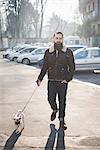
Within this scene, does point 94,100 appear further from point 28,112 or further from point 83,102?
point 28,112

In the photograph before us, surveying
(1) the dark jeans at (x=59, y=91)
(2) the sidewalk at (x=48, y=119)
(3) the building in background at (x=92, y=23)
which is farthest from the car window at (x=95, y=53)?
(3) the building in background at (x=92, y=23)

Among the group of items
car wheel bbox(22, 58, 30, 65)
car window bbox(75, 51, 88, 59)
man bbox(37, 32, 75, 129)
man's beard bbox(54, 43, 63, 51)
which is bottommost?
car wheel bbox(22, 58, 30, 65)

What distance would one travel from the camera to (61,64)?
659cm

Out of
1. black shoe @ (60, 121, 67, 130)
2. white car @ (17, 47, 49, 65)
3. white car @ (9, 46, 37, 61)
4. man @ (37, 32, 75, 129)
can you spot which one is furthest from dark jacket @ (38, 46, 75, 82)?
white car @ (9, 46, 37, 61)

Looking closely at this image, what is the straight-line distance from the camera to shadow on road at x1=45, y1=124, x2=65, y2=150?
5586 mm

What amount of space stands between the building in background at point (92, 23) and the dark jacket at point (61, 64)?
4011 cm

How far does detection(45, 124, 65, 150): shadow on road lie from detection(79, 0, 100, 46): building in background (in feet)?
133

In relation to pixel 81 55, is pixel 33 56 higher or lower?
lower

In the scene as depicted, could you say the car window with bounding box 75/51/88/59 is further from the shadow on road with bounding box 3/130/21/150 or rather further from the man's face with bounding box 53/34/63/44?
the shadow on road with bounding box 3/130/21/150

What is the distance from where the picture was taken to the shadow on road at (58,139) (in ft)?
18.3

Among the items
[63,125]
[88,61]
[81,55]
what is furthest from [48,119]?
[81,55]

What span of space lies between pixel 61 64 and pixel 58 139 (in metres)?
1.42

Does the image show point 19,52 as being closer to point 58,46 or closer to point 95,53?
point 95,53

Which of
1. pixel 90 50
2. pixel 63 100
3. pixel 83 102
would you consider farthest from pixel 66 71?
pixel 90 50
